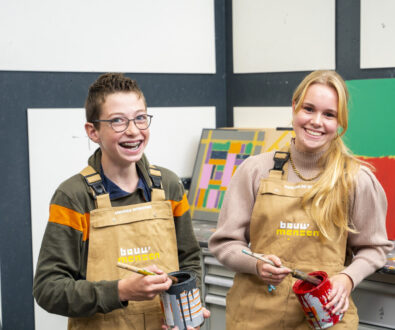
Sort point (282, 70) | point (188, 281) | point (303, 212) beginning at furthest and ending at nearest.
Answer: point (282, 70), point (303, 212), point (188, 281)

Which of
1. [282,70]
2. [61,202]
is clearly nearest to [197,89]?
[282,70]

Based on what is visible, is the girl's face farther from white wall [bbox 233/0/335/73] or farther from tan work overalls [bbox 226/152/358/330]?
white wall [bbox 233/0/335/73]

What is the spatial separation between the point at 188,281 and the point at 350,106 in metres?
1.42

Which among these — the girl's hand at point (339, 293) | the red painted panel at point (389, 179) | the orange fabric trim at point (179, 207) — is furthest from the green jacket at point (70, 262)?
the red painted panel at point (389, 179)

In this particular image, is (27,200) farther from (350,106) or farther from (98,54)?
(350,106)

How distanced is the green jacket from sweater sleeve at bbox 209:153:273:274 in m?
0.37

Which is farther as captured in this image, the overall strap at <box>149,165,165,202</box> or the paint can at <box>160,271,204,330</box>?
the overall strap at <box>149,165,165,202</box>

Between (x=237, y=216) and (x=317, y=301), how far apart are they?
1.22 feet

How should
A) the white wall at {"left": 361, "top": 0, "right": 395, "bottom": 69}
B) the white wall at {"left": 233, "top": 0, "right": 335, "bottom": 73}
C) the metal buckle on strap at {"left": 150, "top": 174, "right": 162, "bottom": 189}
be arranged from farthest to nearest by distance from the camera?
the white wall at {"left": 233, "top": 0, "right": 335, "bottom": 73} < the white wall at {"left": 361, "top": 0, "right": 395, "bottom": 69} < the metal buckle on strap at {"left": 150, "top": 174, "right": 162, "bottom": 189}

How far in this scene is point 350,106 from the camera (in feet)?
8.06

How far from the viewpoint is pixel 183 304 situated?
128cm

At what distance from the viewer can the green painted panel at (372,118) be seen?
2357 mm

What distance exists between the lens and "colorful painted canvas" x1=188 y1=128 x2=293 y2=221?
2.78 m

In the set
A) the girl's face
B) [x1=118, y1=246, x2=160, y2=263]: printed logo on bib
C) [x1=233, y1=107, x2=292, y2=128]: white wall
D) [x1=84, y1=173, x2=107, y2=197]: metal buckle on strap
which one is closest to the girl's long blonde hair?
the girl's face
